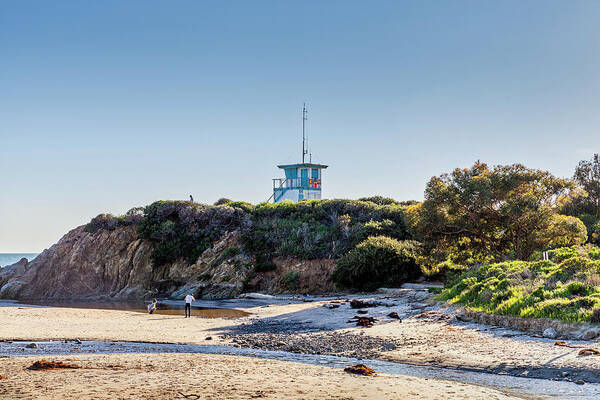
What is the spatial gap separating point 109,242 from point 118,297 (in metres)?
7.76

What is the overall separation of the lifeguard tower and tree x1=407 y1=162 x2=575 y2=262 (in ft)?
116

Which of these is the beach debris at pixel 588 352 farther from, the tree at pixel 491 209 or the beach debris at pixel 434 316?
the tree at pixel 491 209

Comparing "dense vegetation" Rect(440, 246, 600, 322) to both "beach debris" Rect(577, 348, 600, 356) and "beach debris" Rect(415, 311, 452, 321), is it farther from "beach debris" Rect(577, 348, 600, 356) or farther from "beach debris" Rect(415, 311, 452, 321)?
A: "beach debris" Rect(577, 348, 600, 356)

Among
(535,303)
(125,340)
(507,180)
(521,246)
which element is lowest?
(125,340)

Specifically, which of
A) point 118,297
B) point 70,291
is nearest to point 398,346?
point 118,297

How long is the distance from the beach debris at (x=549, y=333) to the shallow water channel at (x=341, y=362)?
3.73 meters

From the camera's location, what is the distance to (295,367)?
49.0 feet

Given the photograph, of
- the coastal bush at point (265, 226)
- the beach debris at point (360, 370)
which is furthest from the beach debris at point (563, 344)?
the coastal bush at point (265, 226)

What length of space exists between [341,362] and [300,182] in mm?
54589

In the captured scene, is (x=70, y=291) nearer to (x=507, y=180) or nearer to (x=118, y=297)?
(x=118, y=297)

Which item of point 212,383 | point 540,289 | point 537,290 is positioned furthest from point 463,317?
point 212,383

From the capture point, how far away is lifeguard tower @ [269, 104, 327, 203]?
7000 centimetres

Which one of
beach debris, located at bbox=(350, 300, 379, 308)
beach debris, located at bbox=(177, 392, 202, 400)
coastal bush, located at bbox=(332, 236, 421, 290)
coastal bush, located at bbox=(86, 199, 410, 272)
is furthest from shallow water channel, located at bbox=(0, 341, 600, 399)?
coastal bush, located at bbox=(86, 199, 410, 272)

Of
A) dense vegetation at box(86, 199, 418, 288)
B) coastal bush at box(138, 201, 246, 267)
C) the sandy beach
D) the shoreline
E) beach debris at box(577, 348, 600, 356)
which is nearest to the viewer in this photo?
the sandy beach
